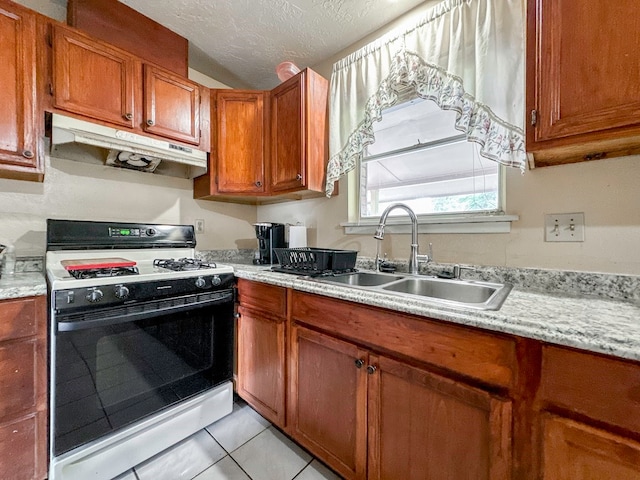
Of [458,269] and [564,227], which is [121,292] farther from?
[564,227]

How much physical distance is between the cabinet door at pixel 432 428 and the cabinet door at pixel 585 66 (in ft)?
3.06

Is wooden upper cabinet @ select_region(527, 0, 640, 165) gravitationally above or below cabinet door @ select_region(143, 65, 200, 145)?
below

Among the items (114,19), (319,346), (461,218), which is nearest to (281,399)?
(319,346)

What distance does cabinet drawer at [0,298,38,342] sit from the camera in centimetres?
103

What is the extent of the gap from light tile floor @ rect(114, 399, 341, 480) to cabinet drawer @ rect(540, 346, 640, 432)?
1039 mm

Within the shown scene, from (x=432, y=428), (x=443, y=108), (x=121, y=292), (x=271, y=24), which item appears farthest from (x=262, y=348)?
(x=271, y=24)

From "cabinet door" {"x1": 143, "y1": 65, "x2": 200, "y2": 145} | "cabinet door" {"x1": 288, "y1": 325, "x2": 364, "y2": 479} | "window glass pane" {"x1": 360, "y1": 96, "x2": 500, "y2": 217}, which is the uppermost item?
"cabinet door" {"x1": 143, "y1": 65, "x2": 200, "y2": 145}

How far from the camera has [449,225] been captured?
58.2 inches

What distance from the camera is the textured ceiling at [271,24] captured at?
62.9 inches

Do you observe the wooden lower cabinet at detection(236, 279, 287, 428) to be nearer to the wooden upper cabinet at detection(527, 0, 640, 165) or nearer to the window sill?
the window sill

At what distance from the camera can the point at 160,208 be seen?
2.03 meters

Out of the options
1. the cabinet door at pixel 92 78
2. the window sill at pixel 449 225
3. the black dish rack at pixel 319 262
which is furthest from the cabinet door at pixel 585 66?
the cabinet door at pixel 92 78

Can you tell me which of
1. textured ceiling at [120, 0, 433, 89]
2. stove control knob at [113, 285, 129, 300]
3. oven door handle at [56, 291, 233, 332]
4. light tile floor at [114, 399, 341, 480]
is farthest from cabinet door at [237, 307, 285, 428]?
textured ceiling at [120, 0, 433, 89]

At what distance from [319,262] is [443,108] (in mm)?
1005
